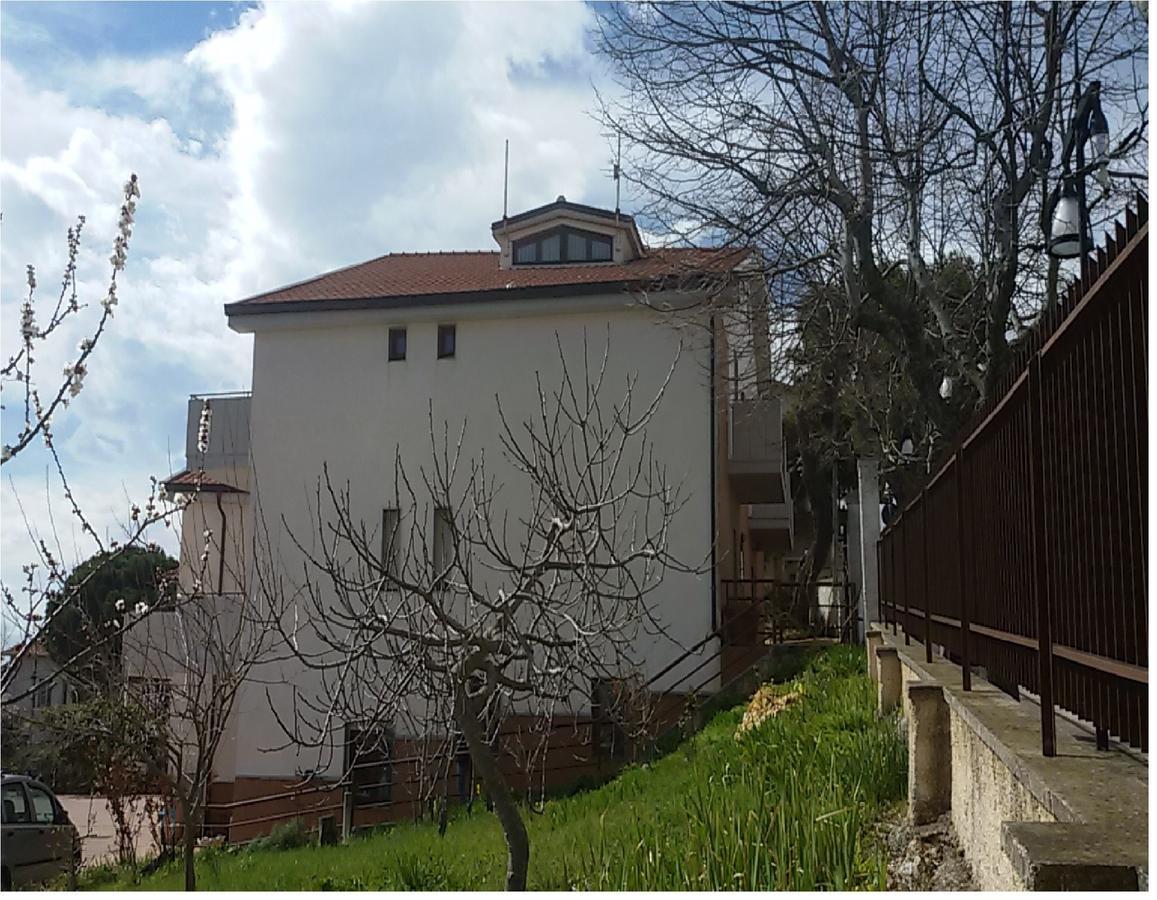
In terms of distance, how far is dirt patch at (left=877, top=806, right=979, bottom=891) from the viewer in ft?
14.6

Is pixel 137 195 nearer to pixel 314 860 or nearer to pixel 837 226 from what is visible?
pixel 314 860

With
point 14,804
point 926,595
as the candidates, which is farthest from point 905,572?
point 14,804

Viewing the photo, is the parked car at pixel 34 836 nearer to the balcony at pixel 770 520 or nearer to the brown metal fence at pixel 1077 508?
the brown metal fence at pixel 1077 508

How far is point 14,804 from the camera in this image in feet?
45.8

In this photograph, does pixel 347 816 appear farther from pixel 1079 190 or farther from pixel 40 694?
pixel 1079 190

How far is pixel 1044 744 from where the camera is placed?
135 inches

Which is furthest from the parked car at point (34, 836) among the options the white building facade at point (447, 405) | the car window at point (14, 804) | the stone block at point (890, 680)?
the stone block at point (890, 680)

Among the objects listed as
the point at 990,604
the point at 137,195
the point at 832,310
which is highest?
the point at 832,310

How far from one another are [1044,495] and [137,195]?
337 cm

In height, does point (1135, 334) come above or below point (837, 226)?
below

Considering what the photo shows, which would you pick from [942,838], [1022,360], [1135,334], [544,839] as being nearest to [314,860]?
[544,839]

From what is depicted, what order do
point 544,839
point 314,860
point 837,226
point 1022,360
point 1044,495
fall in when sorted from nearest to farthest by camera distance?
point 1044,495 → point 1022,360 → point 544,839 → point 314,860 → point 837,226

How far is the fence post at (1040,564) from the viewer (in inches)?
136

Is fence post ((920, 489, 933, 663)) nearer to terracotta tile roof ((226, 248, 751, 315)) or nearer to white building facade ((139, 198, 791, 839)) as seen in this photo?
terracotta tile roof ((226, 248, 751, 315))
